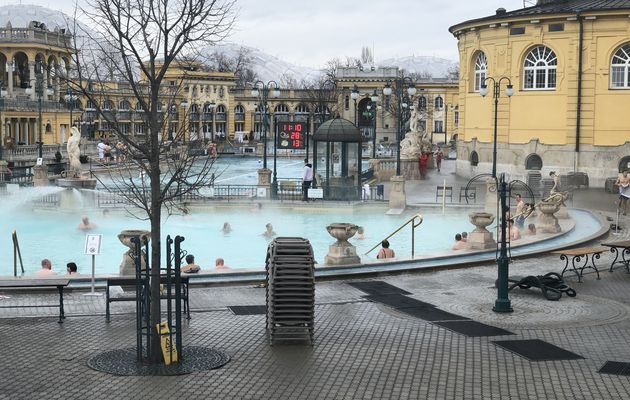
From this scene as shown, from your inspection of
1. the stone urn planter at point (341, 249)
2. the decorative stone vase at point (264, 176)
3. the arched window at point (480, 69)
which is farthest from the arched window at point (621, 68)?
the stone urn planter at point (341, 249)

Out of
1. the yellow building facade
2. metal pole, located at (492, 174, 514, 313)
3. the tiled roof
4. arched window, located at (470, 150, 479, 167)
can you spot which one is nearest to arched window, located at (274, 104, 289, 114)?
the tiled roof

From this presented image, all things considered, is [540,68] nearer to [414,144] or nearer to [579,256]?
[414,144]

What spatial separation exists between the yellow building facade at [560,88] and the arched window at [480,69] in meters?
0.55

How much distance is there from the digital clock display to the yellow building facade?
1008 centimetres

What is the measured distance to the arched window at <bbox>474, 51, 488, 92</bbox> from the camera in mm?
53197

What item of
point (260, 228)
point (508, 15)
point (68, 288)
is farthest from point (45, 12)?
point (68, 288)

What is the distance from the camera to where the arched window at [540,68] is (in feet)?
162

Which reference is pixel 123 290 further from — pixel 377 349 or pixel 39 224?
pixel 39 224

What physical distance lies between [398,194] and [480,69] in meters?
19.1

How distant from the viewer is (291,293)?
14.7 meters

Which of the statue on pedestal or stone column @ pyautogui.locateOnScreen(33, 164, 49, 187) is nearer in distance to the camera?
stone column @ pyautogui.locateOnScreen(33, 164, 49, 187)

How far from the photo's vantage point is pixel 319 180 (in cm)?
4219

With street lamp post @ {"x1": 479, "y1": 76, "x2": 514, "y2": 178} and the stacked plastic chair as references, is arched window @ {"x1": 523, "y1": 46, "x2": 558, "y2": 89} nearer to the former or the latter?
street lamp post @ {"x1": 479, "y1": 76, "x2": 514, "y2": 178}

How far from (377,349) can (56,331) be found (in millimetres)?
5356
